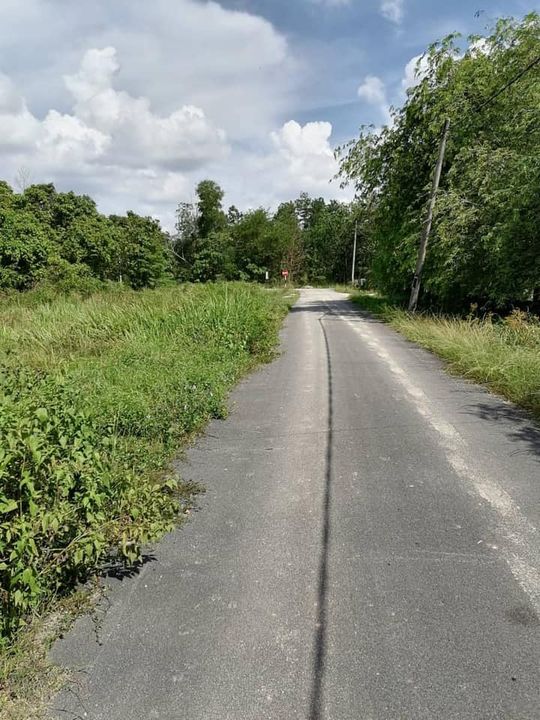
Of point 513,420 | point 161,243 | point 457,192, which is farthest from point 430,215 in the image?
point 161,243

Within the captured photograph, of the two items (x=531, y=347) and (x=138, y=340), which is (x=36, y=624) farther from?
(x=531, y=347)

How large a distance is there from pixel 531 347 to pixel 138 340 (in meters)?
7.77

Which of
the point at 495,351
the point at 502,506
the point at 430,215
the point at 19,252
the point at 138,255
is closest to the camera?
the point at 502,506

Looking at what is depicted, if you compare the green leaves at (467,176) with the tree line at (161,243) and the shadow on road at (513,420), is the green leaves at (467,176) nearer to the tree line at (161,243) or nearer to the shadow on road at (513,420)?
the tree line at (161,243)

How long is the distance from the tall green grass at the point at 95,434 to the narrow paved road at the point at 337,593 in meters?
0.31

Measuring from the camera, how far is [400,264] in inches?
666

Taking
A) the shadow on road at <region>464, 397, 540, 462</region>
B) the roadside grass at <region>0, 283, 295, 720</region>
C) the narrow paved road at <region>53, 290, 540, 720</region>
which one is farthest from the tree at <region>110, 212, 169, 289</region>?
the narrow paved road at <region>53, 290, 540, 720</region>

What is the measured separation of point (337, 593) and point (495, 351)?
6.91 metres

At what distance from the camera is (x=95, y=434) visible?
2.93m

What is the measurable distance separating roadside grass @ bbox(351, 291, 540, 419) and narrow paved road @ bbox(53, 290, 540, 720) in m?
1.68

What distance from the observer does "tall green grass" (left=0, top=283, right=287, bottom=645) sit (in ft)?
6.86

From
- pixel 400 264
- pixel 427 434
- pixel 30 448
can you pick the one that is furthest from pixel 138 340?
pixel 400 264

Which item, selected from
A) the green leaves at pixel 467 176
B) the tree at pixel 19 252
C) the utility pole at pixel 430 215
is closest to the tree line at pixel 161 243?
the tree at pixel 19 252

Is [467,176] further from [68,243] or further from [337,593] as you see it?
[68,243]
